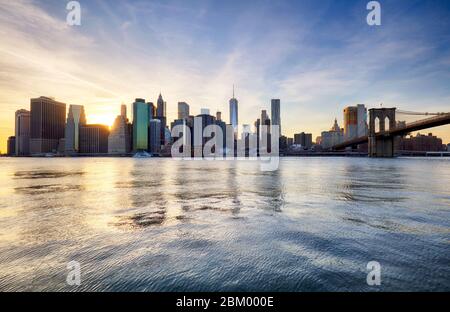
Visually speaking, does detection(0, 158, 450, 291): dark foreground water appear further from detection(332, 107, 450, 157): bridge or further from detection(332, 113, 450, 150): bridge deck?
detection(332, 107, 450, 157): bridge

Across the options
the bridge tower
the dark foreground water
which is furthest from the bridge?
the dark foreground water

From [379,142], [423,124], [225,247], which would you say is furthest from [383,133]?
[225,247]

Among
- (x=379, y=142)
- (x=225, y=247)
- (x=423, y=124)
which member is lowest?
(x=225, y=247)

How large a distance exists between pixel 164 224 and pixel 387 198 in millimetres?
13378

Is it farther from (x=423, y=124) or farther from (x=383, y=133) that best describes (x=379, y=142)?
(x=423, y=124)

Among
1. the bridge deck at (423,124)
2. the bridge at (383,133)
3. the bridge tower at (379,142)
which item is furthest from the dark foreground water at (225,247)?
the bridge tower at (379,142)

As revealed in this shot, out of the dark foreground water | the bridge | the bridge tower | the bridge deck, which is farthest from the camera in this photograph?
the bridge tower

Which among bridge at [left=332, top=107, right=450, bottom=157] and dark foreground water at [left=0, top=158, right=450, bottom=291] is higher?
bridge at [left=332, top=107, right=450, bottom=157]

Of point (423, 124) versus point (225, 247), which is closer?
point (225, 247)

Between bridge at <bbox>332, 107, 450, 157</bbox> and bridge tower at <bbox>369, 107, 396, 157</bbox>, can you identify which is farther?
bridge tower at <bbox>369, 107, 396, 157</bbox>

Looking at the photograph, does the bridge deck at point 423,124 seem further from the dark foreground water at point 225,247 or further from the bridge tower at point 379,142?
the dark foreground water at point 225,247

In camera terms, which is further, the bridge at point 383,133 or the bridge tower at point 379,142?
the bridge tower at point 379,142

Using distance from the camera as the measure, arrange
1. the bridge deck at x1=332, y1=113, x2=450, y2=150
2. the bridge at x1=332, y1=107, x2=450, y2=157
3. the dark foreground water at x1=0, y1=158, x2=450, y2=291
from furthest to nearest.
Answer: the bridge at x1=332, y1=107, x2=450, y2=157 → the bridge deck at x1=332, y1=113, x2=450, y2=150 → the dark foreground water at x1=0, y1=158, x2=450, y2=291

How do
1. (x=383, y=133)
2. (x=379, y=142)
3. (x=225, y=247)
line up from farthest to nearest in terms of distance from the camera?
(x=379, y=142)
(x=383, y=133)
(x=225, y=247)
